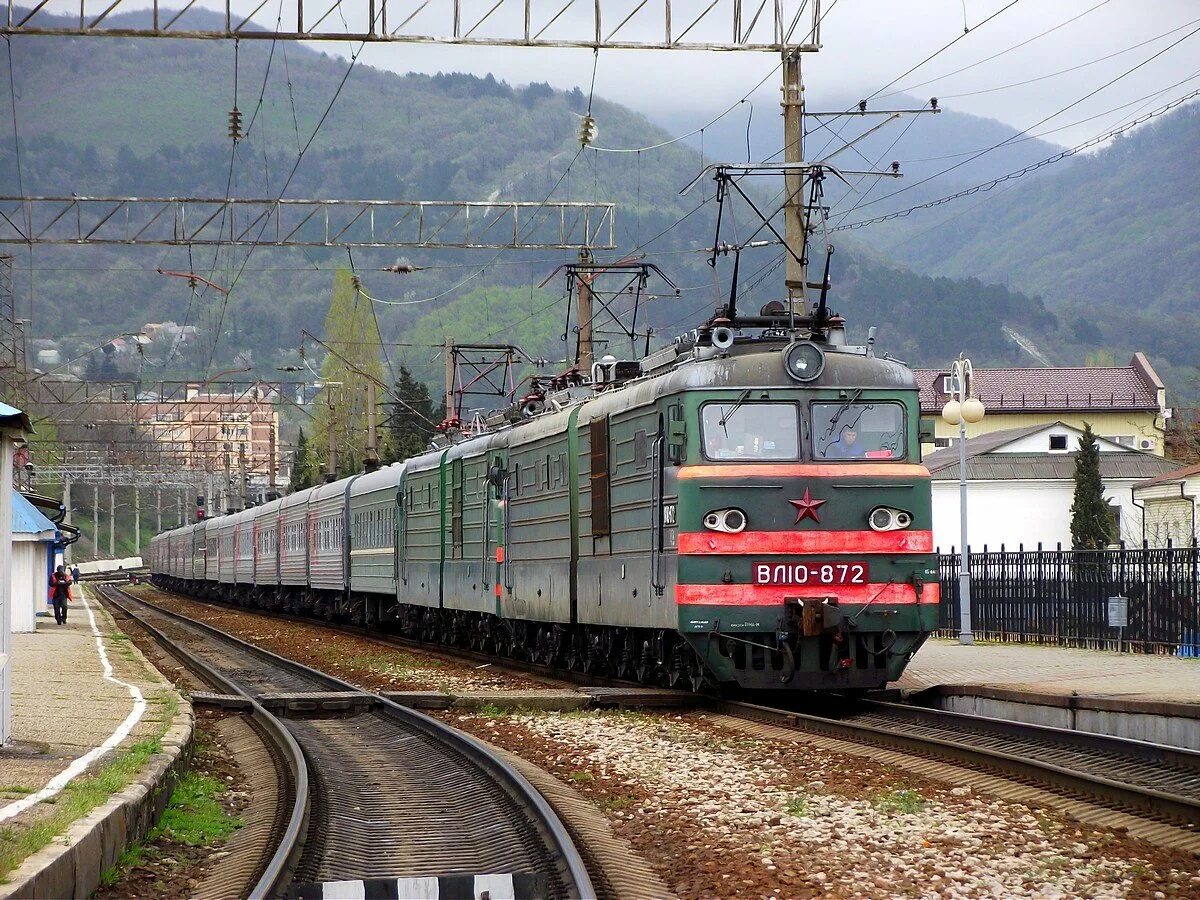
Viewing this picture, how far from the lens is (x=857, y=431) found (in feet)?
51.0

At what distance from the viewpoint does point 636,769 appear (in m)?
12.0

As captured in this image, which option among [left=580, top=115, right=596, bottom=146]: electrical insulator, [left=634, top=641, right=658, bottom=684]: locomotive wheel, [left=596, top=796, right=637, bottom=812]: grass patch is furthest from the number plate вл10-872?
[left=580, top=115, right=596, bottom=146]: electrical insulator

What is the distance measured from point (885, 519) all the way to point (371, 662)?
42.7 ft

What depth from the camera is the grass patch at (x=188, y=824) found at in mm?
8789

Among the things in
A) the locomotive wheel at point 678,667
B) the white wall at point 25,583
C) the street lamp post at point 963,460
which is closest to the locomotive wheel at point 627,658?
the locomotive wheel at point 678,667

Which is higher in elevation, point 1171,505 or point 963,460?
point 1171,505

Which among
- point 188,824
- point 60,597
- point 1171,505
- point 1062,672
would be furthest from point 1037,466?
point 188,824

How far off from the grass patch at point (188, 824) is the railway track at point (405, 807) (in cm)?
58

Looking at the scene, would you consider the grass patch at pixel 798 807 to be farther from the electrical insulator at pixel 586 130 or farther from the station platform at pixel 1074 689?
the electrical insulator at pixel 586 130

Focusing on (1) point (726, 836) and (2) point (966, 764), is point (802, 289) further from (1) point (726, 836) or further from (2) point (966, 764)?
(1) point (726, 836)

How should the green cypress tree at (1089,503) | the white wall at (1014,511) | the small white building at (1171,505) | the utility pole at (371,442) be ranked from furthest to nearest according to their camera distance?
the white wall at (1014,511) < the green cypress tree at (1089,503) < the small white building at (1171,505) < the utility pole at (371,442)

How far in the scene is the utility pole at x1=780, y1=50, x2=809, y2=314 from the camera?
66.2 ft

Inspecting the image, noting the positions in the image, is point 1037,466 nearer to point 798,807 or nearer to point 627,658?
point 627,658

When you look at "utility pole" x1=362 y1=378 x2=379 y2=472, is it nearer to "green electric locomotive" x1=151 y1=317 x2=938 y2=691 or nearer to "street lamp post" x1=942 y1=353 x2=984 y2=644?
"street lamp post" x1=942 y1=353 x2=984 y2=644
